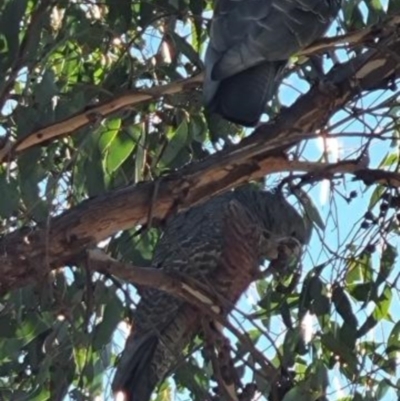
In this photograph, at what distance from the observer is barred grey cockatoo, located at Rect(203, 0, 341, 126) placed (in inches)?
98.0

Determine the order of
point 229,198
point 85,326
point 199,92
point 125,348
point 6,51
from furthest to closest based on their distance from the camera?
1. point 229,198
2. point 125,348
3. point 199,92
4. point 6,51
5. point 85,326

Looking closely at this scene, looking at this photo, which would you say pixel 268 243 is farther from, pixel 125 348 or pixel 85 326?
pixel 85 326

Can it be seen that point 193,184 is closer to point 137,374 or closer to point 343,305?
point 343,305

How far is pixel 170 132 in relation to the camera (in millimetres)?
3008

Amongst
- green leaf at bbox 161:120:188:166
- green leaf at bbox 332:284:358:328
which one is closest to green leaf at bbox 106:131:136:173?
green leaf at bbox 161:120:188:166

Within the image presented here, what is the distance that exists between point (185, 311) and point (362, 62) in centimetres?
77

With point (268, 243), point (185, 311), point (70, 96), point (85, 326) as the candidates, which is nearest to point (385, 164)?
point (268, 243)

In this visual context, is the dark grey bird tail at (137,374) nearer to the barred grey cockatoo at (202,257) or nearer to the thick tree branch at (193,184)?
the barred grey cockatoo at (202,257)

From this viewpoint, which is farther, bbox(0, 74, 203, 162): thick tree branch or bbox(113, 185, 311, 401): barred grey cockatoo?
bbox(113, 185, 311, 401): barred grey cockatoo

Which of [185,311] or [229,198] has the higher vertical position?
[229,198]

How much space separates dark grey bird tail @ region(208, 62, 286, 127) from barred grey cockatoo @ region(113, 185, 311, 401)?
1.21ft

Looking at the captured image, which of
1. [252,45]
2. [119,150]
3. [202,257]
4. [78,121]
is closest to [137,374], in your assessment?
[202,257]

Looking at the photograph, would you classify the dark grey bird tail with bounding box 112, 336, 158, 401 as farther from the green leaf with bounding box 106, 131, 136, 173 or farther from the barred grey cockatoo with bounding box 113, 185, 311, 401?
the green leaf with bounding box 106, 131, 136, 173

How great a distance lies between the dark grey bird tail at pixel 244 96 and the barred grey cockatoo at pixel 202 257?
0.37 meters
